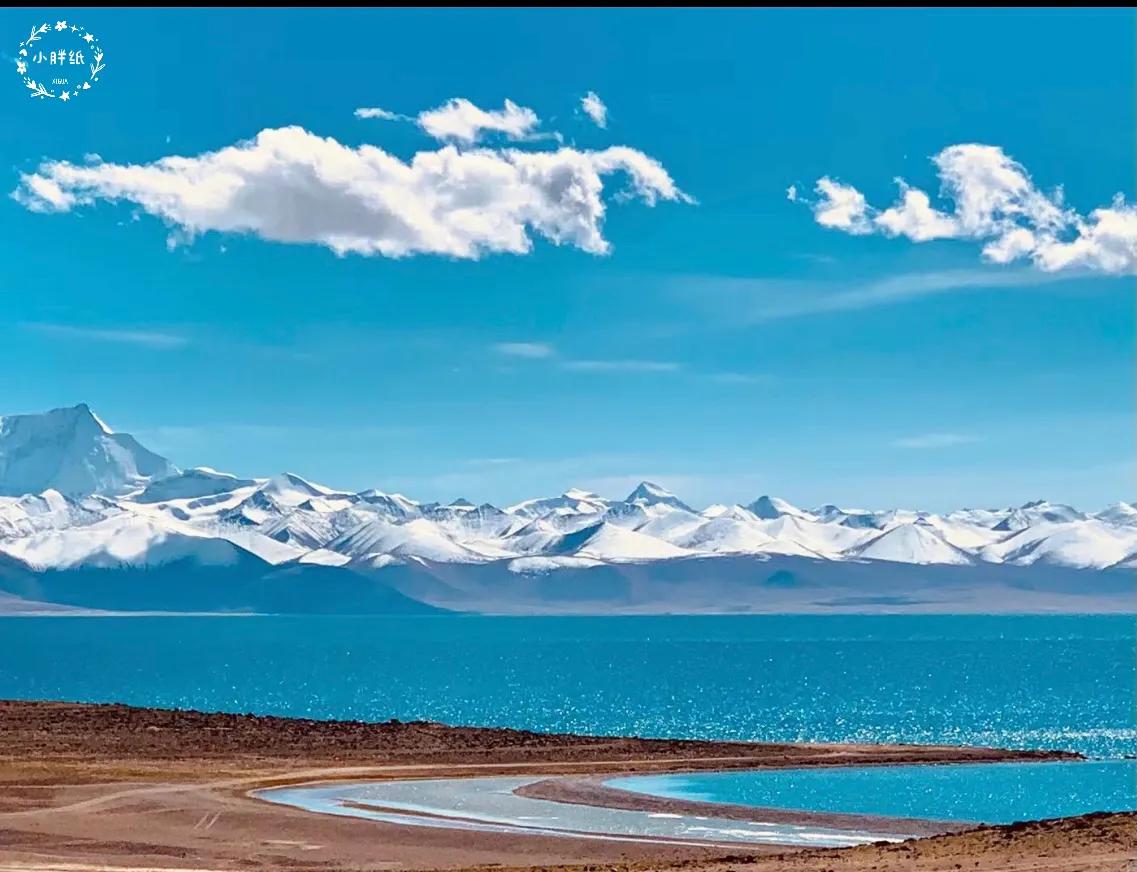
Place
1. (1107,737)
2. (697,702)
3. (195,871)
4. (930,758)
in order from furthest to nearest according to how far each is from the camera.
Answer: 1. (697,702)
2. (1107,737)
3. (930,758)
4. (195,871)

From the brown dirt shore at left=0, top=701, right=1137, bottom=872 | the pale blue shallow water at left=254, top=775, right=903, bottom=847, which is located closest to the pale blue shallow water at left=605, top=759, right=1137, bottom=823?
the brown dirt shore at left=0, top=701, right=1137, bottom=872

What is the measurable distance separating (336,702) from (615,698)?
31410 mm

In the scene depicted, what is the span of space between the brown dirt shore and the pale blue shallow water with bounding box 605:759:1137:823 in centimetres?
389

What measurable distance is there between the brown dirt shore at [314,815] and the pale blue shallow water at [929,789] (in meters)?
3.89

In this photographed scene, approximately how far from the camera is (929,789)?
7662 centimetres

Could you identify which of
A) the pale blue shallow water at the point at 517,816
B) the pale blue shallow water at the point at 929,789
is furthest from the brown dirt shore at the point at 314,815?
the pale blue shallow water at the point at 929,789

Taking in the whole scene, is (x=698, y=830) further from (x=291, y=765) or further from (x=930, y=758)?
(x=930, y=758)

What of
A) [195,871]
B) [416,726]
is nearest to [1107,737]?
[416,726]

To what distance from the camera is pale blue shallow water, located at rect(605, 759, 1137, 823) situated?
69188mm

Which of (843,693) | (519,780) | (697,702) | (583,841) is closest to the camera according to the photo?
(583,841)

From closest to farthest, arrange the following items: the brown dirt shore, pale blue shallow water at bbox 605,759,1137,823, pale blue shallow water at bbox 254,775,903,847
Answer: the brown dirt shore → pale blue shallow water at bbox 254,775,903,847 → pale blue shallow water at bbox 605,759,1137,823

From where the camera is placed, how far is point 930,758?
9000 centimetres

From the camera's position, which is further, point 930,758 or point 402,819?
point 930,758

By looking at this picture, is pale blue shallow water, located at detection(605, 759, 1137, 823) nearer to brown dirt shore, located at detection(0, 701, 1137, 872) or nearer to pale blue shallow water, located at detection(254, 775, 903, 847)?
brown dirt shore, located at detection(0, 701, 1137, 872)
